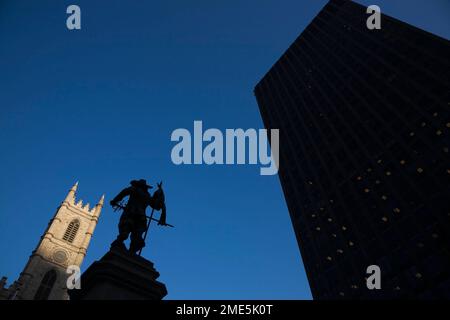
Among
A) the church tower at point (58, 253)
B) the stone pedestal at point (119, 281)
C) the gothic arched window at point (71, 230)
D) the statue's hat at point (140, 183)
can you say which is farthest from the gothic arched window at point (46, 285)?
the stone pedestal at point (119, 281)

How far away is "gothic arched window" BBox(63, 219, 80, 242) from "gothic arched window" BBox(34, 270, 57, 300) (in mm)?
9359

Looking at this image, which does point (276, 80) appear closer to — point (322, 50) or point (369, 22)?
point (322, 50)

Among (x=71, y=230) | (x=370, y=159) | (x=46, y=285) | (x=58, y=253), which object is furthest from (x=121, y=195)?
(x=71, y=230)

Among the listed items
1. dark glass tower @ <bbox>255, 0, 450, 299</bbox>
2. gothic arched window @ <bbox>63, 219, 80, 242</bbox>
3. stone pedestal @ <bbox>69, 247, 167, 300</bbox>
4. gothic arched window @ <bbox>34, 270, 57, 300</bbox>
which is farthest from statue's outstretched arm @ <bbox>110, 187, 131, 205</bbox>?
gothic arched window @ <bbox>63, 219, 80, 242</bbox>

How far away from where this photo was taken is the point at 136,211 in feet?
32.0

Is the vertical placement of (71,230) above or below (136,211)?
above

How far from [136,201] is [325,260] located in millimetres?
48956

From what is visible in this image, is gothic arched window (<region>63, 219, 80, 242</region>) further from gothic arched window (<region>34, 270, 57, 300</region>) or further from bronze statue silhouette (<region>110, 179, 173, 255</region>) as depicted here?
bronze statue silhouette (<region>110, 179, 173, 255</region>)

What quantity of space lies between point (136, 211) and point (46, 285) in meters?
70.1

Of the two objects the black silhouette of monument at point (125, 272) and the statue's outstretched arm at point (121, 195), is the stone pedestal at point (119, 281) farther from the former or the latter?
the statue's outstretched arm at point (121, 195)

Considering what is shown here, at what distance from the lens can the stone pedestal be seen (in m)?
7.67

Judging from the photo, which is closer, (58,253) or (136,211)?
(136,211)

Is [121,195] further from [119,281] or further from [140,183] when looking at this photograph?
[119,281]
